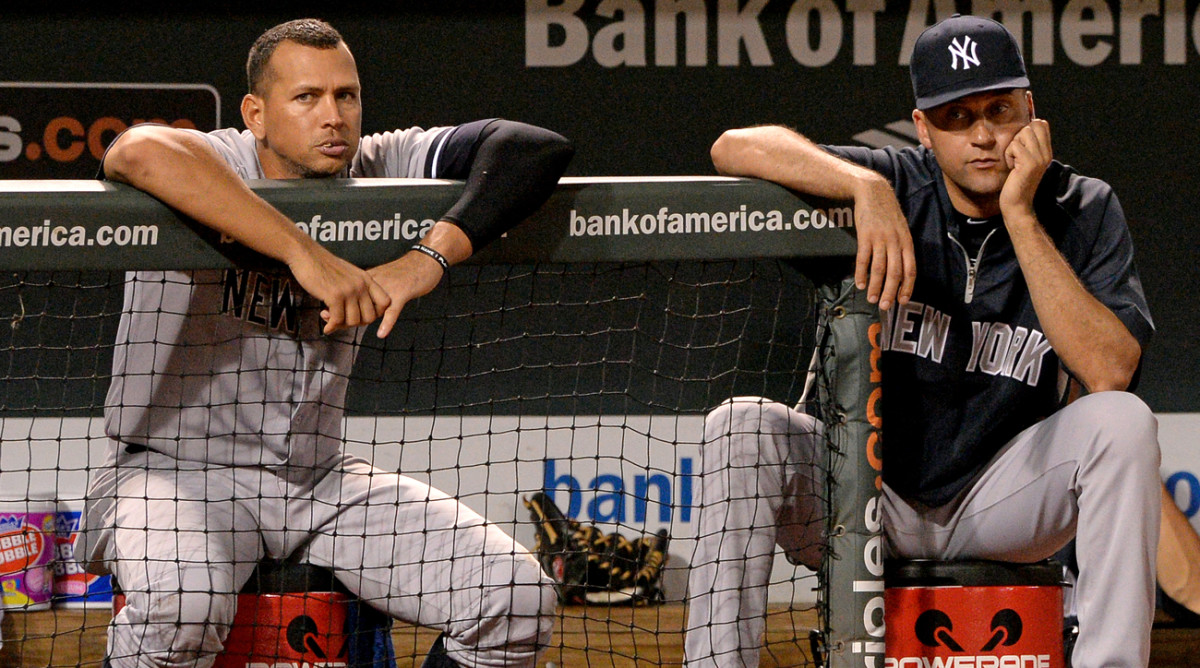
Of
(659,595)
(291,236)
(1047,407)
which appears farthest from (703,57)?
(291,236)

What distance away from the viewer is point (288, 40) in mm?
2008

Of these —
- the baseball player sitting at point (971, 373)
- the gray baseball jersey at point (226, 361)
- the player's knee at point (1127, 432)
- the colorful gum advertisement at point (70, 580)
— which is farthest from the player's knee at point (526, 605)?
the colorful gum advertisement at point (70, 580)

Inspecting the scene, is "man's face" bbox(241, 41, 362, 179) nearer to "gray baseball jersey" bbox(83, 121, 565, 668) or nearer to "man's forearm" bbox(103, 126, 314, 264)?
"gray baseball jersey" bbox(83, 121, 565, 668)

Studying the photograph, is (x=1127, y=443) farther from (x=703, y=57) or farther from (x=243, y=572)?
(x=703, y=57)

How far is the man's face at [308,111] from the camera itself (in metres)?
1.94

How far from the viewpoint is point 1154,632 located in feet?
10.1

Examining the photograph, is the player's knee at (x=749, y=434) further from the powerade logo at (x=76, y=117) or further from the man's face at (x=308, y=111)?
the powerade logo at (x=76, y=117)

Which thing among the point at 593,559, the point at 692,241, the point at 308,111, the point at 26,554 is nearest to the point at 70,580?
the point at 26,554

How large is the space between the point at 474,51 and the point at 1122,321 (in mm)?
2074

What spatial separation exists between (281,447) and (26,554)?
4.91 ft

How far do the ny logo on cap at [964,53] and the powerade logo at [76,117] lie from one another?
6.99 ft

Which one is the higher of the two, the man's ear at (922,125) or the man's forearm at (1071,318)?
the man's ear at (922,125)

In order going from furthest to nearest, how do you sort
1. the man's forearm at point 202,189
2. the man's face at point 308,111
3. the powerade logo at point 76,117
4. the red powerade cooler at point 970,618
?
the powerade logo at point 76,117, the man's face at point 308,111, the red powerade cooler at point 970,618, the man's forearm at point 202,189

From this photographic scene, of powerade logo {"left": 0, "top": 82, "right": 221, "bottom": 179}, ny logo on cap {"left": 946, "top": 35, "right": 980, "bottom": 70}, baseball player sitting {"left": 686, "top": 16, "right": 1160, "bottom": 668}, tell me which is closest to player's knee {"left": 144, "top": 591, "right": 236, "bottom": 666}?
baseball player sitting {"left": 686, "top": 16, "right": 1160, "bottom": 668}
